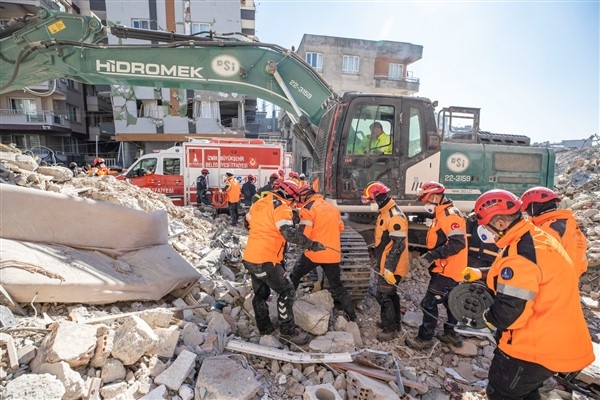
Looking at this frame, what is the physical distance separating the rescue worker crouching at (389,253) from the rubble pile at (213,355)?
0.80ft

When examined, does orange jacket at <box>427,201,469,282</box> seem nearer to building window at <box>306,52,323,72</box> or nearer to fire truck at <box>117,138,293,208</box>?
fire truck at <box>117,138,293,208</box>

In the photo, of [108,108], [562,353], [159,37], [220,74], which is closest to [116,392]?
[562,353]

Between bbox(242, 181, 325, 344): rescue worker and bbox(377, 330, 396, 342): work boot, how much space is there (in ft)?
3.25

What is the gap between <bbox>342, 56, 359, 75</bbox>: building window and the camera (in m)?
25.9

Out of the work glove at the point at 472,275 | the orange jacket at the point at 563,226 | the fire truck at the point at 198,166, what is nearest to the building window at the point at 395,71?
the fire truck at the point at 198,166

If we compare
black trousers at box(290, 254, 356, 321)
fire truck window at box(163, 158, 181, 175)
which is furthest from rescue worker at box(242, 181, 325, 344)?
fire truck window at box(163, 158, 181, 175)

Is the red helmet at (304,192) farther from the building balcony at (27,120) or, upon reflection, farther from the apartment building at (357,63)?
the building balcony at (27,120)

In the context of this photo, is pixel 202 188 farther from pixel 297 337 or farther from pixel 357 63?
pixel 357 63

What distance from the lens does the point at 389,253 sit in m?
4.02

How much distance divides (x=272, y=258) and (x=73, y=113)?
32.6 metres

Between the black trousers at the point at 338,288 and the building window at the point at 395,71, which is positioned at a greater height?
the building window at the point at 395,71

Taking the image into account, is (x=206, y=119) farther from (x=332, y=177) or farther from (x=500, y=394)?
(x=500, y=394)

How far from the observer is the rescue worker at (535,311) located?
2162 millimetres

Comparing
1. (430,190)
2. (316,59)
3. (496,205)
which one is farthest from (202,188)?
(316,59)
